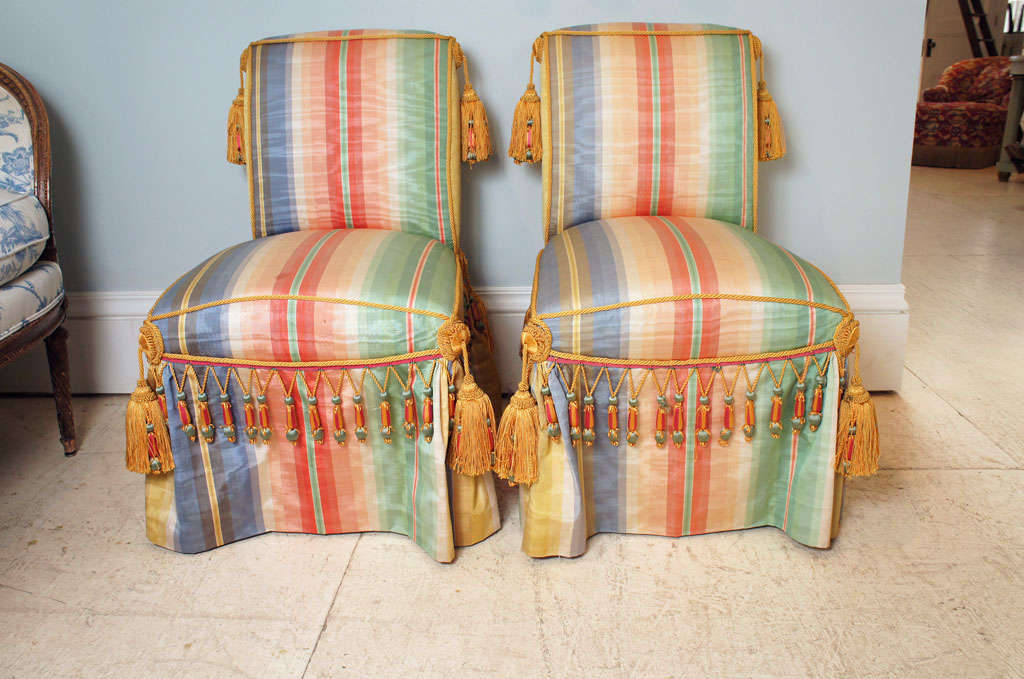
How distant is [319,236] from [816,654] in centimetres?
104

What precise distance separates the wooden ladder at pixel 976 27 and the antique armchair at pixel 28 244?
293 inches

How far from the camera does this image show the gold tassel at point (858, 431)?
1.30 m

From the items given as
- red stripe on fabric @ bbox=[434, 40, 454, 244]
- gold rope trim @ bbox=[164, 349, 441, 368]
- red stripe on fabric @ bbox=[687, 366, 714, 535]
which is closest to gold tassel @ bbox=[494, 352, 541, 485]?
gold rope trim @ bbox=[164, 349, 441, 368]

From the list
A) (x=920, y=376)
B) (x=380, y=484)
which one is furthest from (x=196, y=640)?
(x=920, y=376)

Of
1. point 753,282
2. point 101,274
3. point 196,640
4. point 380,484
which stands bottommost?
point 196,640

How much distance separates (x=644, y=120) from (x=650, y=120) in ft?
0.04

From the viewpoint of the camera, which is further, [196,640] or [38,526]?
[38,526]

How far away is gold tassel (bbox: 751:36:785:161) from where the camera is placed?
1656 mm

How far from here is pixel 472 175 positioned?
1896 mm

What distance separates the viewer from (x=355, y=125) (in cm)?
159

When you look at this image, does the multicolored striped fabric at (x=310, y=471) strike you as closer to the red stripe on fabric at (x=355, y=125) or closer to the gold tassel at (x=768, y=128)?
the red stripe on fabric at (x=355, y=125)

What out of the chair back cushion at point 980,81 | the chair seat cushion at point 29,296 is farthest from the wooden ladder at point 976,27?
the chair seat cushion at point 29,296

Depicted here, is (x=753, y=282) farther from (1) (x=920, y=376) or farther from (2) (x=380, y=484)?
(1) (x=920, y=376)

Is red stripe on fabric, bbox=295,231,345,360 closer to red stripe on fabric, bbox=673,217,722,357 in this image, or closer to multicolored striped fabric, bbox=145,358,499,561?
multicolored striped fabric, bbox=145,358,499,561
